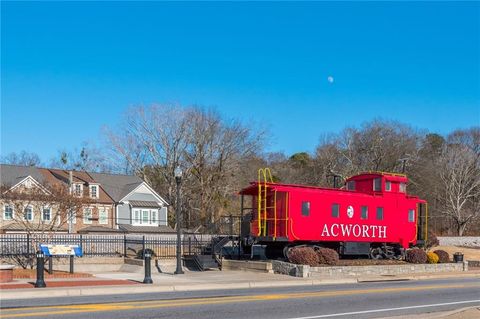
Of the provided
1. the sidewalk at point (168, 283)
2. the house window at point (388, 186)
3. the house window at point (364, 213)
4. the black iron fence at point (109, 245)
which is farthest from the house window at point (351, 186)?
the black iron fence at point (109, 245)

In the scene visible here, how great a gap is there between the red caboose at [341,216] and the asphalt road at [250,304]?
938 centimetres

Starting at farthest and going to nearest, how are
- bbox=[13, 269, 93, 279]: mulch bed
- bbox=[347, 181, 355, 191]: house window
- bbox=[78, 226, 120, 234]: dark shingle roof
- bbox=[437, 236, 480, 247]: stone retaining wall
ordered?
1. bbox=[437, 236, 480, 247]: stone retaining wall
2. bbox=[78, 226, 120, 234]: dark shingle roof
3. bbox=[347, 181, 355, 191]: house window
4. bbox=[13, 269, 93, 279]: mulch bed

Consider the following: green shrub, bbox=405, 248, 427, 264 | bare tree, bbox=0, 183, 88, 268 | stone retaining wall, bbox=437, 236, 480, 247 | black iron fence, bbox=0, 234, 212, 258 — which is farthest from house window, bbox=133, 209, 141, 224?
green shrub, bbox=405, 248, 427, 264

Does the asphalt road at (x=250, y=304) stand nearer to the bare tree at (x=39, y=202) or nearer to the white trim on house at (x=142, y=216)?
the bare tree at (x=39, y=202)

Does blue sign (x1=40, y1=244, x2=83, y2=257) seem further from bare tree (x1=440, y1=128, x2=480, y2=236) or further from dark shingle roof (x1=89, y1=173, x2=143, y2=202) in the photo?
bare tree (x1=440, y1=128, x2=480, y2=236)

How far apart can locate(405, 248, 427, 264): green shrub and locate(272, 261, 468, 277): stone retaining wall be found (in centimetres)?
82

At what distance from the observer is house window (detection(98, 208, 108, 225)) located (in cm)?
6251

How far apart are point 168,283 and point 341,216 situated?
38.8 ft

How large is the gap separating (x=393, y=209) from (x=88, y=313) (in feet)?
73.9

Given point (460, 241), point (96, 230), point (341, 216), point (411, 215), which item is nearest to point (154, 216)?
point (96, 230)

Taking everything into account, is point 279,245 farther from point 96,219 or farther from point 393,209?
point 96,219

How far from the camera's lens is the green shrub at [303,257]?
2708 cm

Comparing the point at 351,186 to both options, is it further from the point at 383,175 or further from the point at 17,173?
the point at 17,173

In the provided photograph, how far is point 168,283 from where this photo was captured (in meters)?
21.3
